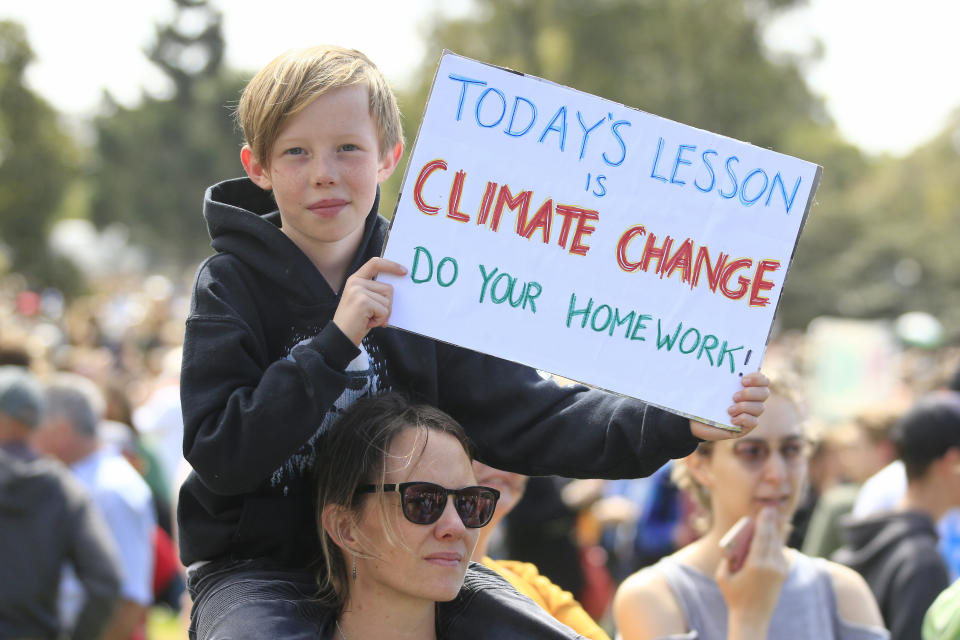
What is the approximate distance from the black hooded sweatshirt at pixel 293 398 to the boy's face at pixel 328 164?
0.08 meters

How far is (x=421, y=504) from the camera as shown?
2.21 m

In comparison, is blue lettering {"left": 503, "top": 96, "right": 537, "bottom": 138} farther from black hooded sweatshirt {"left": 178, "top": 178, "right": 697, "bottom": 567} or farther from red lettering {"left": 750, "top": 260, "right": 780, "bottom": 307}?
red lettering {"left": 750, "top": 260, "right": 780, "bottom": 307}

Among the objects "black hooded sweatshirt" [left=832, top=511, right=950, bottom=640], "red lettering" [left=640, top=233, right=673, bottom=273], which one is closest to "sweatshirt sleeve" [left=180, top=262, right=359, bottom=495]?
"red lettering" [left=640, top=233, right=673, bottom=273]

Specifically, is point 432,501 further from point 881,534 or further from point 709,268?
point 881,534

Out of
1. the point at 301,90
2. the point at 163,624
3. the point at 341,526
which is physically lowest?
the point at 163,624

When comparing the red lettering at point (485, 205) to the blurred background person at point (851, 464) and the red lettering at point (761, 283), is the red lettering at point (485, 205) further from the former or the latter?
the blurred background person at point (851, 464)

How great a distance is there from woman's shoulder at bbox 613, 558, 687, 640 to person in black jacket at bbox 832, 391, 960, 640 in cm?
145

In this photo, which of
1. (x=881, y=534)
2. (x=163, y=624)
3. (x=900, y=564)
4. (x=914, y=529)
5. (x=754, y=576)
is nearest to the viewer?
(x=754, y=576)

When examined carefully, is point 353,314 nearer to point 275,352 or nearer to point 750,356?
point 275,352

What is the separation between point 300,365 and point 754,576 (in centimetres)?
152

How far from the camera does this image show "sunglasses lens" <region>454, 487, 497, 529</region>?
7.39ft

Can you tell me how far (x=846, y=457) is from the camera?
7.91 meters

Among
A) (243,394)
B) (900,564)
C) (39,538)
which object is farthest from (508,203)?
(39,538)

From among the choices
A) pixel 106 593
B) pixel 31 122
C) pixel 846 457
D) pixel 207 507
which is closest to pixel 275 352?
pixel 207 507
